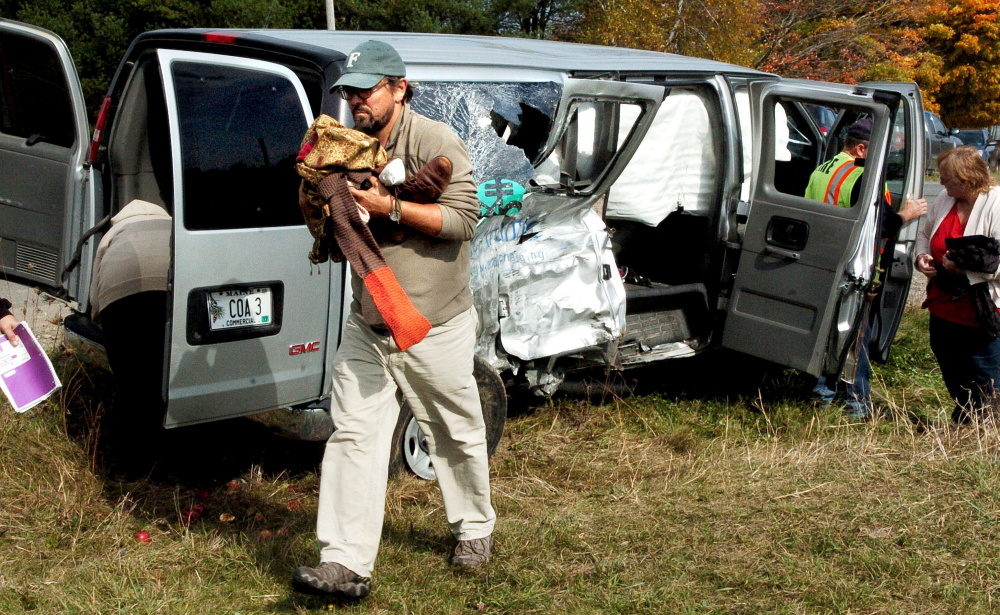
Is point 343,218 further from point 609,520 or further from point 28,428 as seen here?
point 28,428

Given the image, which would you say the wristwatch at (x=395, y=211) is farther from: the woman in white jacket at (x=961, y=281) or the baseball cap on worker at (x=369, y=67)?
the woman in white jacket at (x=961, y=281)

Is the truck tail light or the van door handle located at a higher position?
the truck tail light

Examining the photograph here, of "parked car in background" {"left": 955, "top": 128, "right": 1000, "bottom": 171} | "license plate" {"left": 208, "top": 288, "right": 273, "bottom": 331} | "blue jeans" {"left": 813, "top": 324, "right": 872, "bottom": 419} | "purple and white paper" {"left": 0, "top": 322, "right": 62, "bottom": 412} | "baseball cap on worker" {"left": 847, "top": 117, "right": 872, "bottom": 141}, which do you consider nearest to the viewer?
"purple and white paper" {"left": 0, "top": 322, "right": 62, "bottom": 412}

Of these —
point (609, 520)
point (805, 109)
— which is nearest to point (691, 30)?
point (805, 109)

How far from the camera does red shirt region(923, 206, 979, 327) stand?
4902 millimetres

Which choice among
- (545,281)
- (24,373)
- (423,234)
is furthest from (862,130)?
(24,373)

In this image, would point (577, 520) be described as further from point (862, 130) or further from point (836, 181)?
point (862, 130)

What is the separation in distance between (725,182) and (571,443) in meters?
1.71

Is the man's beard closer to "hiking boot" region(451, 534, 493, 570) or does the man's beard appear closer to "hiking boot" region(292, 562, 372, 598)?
"hiking boot" region(292, 562, 372, 598)

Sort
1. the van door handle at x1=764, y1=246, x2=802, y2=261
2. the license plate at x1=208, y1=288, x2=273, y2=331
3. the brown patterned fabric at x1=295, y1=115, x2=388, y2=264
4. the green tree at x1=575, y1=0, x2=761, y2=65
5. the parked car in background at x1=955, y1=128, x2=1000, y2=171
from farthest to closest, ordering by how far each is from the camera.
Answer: the parked car in background at x1=955, y1=128, x2=1000, y2=171 → the green tree at x1=575, y1=0, x2=761, y2=65 → the van door handle at x1=764, y1=246, x2=802, y2=261 → the license plate at x1=208, y1=288, x2=273, y2=331 → the brown patterned fabric at x1=295, y1=115, x2=388, y2=264

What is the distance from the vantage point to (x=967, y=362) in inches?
197

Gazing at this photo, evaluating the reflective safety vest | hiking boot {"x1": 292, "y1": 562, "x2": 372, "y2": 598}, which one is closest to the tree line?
the reflective safety vest

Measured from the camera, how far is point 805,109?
654cm

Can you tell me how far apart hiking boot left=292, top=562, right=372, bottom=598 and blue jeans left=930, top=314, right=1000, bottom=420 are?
3.40 metres
